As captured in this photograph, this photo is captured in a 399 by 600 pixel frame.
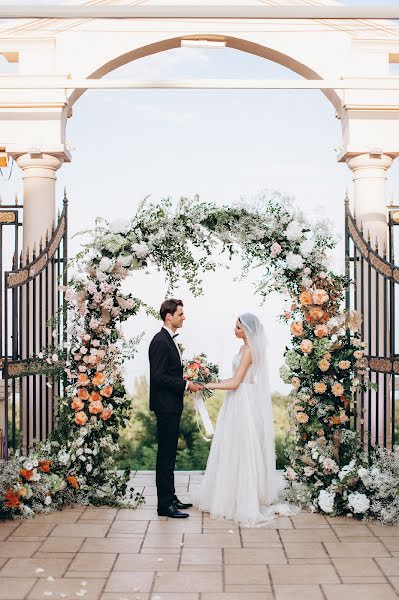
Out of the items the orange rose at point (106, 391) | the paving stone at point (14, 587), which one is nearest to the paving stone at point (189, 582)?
the paving stone at point (14, 587)

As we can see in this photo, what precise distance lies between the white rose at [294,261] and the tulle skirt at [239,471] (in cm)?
106

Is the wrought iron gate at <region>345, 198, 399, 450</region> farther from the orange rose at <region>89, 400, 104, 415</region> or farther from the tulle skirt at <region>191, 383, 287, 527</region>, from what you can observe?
the orange rose at <region>89, 400, 104, 415</region>

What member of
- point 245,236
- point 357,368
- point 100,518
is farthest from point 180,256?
point 100,518

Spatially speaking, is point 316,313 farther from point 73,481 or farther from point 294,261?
point 73,481

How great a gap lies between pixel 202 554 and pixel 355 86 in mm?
4855

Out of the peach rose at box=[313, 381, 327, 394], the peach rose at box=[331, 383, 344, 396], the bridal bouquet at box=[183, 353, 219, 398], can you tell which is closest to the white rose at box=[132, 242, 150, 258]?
the bridal bouquet at box=[183, 353, 219, 398]

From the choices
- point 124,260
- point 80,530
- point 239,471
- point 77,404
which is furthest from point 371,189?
point 80,530

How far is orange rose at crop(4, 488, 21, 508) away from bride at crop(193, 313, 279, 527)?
1.52 m

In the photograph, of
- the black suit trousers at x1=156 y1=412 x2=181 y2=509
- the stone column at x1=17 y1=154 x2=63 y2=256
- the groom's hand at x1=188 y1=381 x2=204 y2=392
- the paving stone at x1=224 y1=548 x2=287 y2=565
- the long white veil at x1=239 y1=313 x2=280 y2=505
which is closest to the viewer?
the paving stone at x1=224 y1=548 x2=287 y2=565

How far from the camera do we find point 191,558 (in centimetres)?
601

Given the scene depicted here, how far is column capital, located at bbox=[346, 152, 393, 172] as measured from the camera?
900cm

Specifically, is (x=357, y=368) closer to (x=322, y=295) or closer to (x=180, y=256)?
(x=322, y=295)

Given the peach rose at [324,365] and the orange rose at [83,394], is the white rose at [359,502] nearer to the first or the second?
the peach rose at [324,365]

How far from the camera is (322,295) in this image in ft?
25.1
